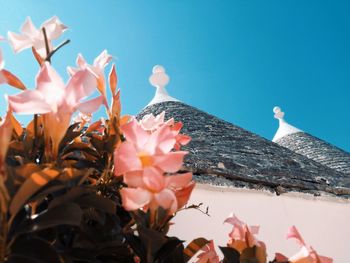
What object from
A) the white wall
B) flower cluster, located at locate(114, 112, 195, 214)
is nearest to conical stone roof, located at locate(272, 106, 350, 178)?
the white wall

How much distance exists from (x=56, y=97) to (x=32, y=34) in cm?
28

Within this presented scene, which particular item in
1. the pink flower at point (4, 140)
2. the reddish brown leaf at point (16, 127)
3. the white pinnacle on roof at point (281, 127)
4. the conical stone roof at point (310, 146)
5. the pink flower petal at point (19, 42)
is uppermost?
the white pinnacle on roof at point (281, 127)

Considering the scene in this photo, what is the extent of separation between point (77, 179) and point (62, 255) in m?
0.17

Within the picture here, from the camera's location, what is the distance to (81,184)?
1.04 metres

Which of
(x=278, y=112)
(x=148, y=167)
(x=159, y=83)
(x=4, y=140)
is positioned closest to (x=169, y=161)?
(x=148, y=167)

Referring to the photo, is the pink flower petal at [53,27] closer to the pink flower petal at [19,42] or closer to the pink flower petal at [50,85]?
the pink flower petal at [19,42]

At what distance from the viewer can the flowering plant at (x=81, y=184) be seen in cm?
85

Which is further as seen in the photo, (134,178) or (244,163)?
(244,163)

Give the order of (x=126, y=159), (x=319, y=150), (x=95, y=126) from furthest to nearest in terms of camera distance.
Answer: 1. (x=319, y=150)
2. (x=95, y=126)
3. (x=126, y=159)

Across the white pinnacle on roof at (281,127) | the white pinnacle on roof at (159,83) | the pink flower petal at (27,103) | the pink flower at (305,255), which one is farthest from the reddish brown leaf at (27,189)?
the white pinnacle on roof at (281,127)

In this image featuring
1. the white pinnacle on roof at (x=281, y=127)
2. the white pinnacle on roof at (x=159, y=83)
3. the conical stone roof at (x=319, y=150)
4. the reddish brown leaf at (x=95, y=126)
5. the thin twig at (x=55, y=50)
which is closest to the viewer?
the thin twig at (x=55, y=50)

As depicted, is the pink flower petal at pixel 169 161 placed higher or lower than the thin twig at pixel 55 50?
lower

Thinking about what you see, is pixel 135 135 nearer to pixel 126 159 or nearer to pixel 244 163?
pixel 126 159

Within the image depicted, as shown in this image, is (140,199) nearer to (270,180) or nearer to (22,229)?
(22,229)
